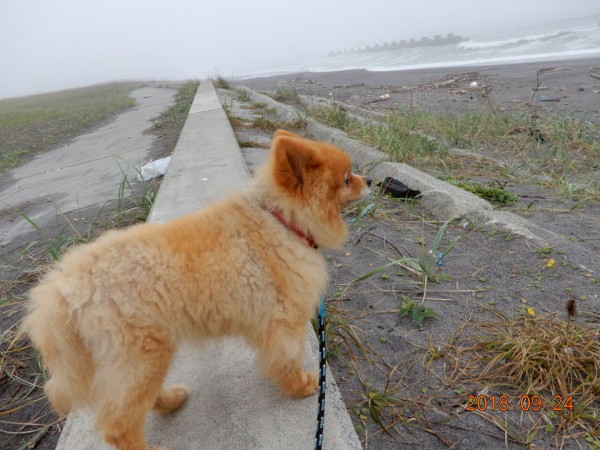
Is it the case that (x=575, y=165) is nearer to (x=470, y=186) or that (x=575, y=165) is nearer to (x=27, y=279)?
(x=470, y=186)

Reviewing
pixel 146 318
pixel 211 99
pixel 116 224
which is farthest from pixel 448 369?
pixel 211 99

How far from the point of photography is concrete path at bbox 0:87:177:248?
573cm

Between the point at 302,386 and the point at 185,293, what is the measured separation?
783mm

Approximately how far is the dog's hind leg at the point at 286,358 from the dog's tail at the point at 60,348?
2.49 ft

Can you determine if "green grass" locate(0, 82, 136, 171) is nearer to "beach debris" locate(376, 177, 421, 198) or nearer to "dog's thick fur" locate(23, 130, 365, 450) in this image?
"beach debris" locate(376, 177, 421, 198)

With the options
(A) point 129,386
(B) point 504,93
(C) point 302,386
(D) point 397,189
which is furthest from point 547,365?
(B) point 504,93

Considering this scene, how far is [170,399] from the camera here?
1891mm

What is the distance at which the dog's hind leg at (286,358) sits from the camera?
1.85m

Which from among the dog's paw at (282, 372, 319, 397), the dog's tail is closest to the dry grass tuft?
the dog's paw at (282, 372, 319, 397)

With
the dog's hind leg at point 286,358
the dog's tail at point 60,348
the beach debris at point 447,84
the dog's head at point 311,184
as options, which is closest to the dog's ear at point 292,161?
the dog's head at point 311,184

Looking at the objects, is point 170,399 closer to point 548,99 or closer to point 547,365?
point 547,365

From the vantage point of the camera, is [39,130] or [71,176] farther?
[39,130]

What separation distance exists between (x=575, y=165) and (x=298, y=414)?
557 centimetres

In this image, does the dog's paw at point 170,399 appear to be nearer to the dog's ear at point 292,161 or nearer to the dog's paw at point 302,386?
the dog's paw at point 302,386
